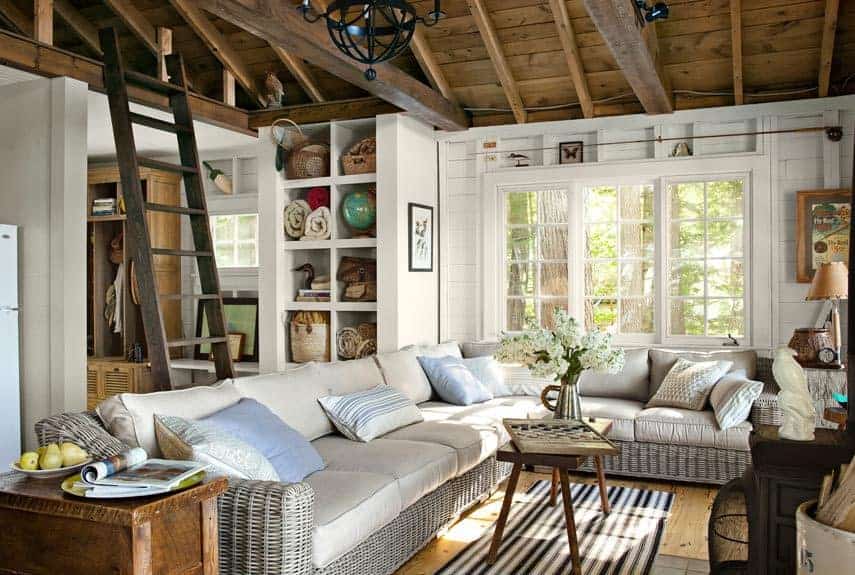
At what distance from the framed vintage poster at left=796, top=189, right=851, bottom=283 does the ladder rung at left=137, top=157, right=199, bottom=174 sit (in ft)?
13.6

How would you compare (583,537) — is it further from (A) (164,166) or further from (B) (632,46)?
(A) (164,166)

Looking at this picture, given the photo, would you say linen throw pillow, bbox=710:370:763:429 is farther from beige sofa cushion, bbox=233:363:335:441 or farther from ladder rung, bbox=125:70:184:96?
ladder rung, bbox=125:70:184:96

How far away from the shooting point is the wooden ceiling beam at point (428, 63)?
→ 5.79 meters

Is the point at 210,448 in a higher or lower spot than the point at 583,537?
higher

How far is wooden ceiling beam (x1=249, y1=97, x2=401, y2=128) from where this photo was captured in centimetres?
629

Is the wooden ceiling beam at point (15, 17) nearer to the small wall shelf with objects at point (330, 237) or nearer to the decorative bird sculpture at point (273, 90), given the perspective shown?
the decorative bird sculpture at point (273, 90)

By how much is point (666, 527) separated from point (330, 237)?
11.4 ft

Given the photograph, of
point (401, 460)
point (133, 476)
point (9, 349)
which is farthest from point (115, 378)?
point (133, 476)

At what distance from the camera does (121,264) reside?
7641mm

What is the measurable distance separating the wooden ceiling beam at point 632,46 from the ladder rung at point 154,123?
2.45m

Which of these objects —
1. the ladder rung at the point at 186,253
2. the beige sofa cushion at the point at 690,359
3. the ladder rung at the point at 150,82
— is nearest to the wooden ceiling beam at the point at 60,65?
the ladder rung at the point at 150,82

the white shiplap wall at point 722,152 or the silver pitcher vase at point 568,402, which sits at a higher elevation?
the white shiplap wall at point 722,152

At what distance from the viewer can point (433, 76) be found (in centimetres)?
609

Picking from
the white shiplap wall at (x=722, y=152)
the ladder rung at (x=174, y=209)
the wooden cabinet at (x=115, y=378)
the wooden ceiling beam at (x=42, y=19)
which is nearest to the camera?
the ladder rung at (x=174, y=209)
